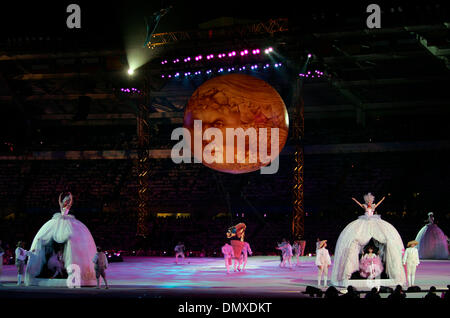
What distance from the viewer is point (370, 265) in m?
14.0

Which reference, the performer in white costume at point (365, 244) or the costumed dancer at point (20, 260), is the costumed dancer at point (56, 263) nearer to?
the costumed dancer at point (20, 260)

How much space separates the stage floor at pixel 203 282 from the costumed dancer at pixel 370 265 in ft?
4.20

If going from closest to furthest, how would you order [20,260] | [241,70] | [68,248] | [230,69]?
[68,248]
[20,260]
[230,69]
[241,70]

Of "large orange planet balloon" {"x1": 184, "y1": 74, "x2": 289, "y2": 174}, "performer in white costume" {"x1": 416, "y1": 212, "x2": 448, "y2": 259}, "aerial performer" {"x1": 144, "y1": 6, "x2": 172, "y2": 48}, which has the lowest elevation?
"performer in white costume" {"x1": 416, "y1": 212, "x2": 448, "y2": 259}

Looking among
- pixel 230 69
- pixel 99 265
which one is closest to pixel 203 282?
pixel 99 265

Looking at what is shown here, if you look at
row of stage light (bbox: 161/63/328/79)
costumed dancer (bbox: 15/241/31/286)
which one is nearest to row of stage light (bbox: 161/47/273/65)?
row of stage light (bbox: 161/63/328/79)

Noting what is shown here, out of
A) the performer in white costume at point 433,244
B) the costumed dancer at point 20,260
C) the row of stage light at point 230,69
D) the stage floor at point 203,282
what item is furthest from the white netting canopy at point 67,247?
the performer in white costume at point 433,244

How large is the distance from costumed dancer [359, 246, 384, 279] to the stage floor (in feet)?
4.20

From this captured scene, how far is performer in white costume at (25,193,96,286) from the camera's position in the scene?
15070 millimetres

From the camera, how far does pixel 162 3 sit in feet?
80.2

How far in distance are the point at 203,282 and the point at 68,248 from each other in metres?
3.61

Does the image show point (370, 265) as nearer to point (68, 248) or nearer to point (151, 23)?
point (68, 248)

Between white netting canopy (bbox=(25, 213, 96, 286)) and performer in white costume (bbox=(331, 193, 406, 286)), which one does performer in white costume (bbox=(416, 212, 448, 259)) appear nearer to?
performer in white costume (bbox=(331, 193, 406, 286))
